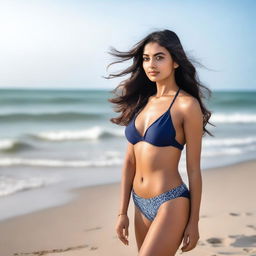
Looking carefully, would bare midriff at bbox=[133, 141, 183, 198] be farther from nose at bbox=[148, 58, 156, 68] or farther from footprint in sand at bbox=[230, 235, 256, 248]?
footprint in sand at bbox=[230, 235, 256, 248]

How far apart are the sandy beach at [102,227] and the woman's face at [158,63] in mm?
2146

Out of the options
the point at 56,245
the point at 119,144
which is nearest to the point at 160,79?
the point at 56,245

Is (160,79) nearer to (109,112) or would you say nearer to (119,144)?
(119,144)

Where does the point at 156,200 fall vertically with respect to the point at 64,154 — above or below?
above

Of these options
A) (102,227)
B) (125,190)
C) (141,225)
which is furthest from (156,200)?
(102,227)

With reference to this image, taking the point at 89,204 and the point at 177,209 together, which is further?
the point at 89,204

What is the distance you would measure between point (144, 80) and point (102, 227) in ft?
9.43

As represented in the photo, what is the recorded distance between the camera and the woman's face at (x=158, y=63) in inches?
124

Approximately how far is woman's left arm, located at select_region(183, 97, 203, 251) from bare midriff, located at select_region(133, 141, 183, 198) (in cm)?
10

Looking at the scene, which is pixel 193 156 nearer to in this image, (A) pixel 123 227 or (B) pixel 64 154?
(A) pixel 123 227

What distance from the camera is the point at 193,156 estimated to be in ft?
9.86

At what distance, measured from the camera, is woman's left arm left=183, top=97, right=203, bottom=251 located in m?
2.98

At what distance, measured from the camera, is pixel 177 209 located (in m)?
2.99

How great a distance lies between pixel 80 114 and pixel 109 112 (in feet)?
7.11
